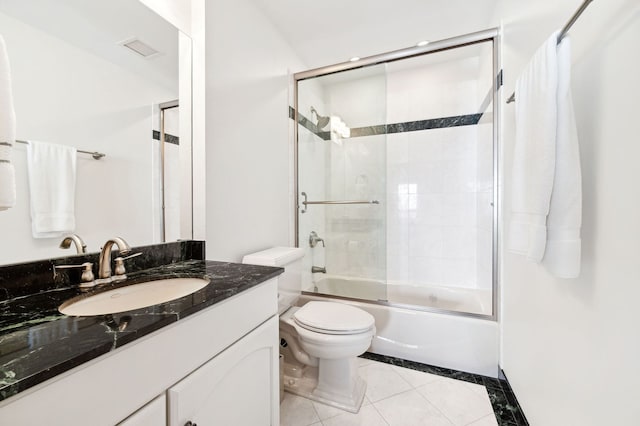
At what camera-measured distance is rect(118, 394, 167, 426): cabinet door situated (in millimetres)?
548

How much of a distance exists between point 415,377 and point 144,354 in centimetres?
163

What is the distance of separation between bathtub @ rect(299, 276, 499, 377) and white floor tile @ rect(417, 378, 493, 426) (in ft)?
0.55

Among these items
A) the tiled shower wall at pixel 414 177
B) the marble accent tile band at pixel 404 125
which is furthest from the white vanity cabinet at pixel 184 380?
the marble accent tile band at pixel 404 125

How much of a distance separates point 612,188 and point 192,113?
5.32 ft

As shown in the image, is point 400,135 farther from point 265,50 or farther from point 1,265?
point 1,265

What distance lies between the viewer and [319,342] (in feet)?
4.44

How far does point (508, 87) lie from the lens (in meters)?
1.53

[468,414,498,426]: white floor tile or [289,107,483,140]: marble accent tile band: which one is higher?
[289,107,483,140]: marble accent tile band

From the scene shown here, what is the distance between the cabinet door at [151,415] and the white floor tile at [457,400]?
4.55ft

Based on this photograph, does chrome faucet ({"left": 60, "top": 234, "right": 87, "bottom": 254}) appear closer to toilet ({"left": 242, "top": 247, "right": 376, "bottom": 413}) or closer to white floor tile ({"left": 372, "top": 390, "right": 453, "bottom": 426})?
toilet ({"left": 242, "top": 247, "right": 376, "bottom": 413})

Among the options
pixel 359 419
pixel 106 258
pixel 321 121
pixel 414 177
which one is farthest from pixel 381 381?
pixel 321 121

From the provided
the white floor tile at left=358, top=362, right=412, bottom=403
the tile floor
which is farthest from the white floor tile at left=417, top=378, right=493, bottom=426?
the white floor tile at left=358, top=362, right=412, bottom=403

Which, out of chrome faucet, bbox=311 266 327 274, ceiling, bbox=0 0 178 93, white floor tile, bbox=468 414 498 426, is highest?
ceiling, bbox=0 0 178 93

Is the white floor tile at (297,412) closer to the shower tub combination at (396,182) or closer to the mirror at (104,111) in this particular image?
the shower tub combination at (396,182)
